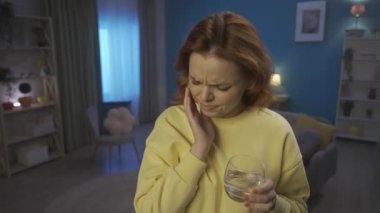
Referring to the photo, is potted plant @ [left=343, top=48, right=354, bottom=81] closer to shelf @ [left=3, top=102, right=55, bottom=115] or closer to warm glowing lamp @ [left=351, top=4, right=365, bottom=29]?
warm glowing lamp @ [left=351, top=4, right=365, bottom=29]

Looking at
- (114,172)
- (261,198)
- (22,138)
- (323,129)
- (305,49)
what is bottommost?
(114,172)

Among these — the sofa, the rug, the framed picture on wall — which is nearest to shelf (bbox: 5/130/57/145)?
the rug

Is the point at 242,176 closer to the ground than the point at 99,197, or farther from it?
farther from it

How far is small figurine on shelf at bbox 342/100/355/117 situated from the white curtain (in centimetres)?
353

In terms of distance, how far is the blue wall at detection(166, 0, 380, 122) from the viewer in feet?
15.3

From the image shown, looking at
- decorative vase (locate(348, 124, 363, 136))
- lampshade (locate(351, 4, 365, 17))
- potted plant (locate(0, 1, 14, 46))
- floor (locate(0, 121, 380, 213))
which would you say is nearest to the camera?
floor (locate(0, 121, 380, 213))

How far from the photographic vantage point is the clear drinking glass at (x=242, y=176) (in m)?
0.64

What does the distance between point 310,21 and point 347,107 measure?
4.88ft

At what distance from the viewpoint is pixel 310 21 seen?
189 inches

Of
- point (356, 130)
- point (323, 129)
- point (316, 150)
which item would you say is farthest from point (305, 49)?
point (316, 150)

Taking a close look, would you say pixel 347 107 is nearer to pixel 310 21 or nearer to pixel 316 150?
pixel 310 21


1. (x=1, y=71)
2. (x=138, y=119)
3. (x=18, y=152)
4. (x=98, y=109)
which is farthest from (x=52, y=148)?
(x=138, y=119)

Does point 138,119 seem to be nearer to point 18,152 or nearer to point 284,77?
point 18,152

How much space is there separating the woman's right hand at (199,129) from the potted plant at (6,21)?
3.22 meters
